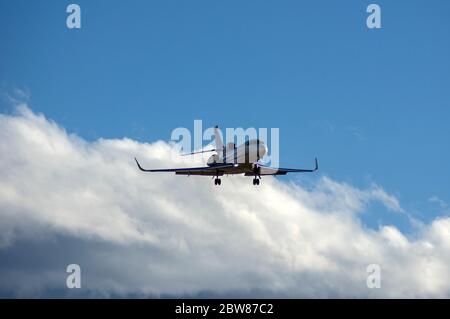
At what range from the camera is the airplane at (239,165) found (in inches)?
5136

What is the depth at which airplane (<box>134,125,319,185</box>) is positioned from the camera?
130m

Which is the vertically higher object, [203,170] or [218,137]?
[218,137]

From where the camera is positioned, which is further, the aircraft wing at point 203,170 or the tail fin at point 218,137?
the tail fin at point 218,137

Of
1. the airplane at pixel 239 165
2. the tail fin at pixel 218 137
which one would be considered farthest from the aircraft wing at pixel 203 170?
the tail fin at pixel 218 137

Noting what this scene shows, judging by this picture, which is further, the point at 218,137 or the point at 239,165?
the point at 218,137

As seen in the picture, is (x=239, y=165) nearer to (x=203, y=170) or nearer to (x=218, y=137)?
(x=203, y=170)

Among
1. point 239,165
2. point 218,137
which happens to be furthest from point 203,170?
point 218,137

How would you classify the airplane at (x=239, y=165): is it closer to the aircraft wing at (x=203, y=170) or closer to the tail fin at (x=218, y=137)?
the aircraft wing at (x=203, y=170)

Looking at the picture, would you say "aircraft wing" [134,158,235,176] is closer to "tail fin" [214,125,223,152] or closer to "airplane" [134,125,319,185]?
"airplane" [134,125,319,185]

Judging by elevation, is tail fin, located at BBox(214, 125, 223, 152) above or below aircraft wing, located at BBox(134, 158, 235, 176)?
above

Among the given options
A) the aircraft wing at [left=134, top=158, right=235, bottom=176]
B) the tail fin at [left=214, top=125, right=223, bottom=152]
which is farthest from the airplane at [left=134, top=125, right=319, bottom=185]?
the tail fin at [left=214, top=125, right=223, bottom=152]

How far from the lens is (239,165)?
438 ft
